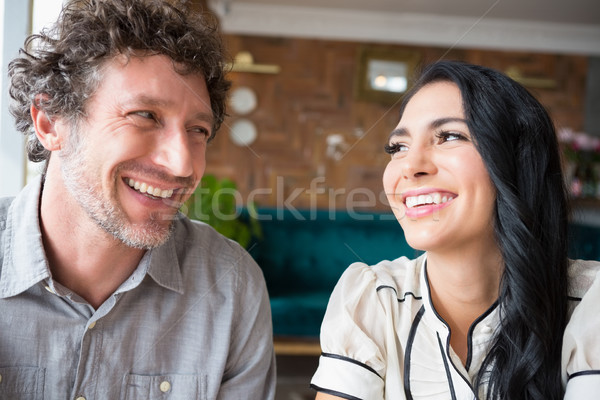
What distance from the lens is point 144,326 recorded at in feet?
4.68

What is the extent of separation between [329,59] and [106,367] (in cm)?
638

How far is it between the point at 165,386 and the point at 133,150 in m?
0.59

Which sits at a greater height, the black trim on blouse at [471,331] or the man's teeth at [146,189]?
the man's teeth at [146,189]

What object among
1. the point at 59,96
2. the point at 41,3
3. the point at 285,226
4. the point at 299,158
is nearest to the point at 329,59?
the point at 299,158

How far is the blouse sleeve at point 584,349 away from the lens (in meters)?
1.15

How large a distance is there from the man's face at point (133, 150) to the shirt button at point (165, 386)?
348mm

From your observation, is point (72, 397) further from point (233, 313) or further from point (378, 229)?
point (378, 229)

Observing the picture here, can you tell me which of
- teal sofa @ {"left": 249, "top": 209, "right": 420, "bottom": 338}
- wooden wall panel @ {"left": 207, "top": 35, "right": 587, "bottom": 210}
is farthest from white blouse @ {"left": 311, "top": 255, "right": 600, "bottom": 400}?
wooden wall panel @ {"left": 207, "top": 35, "right": 587, "bottom": 210}

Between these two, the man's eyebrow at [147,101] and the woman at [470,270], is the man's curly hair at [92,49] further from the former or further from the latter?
the woman at [470,270]

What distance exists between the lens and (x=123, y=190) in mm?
1356

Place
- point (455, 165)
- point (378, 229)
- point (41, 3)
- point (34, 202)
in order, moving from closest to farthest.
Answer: point (455, 165) → point (34, 202) → point (41, 3) → point (378, 229)

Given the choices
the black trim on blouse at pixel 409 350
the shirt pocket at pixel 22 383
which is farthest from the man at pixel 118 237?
the black trim on blouse at pixel 409 350

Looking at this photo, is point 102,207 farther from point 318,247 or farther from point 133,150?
point 318,247

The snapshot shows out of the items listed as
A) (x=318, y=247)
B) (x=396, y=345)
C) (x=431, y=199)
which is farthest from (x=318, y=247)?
(x=431, y=199)
